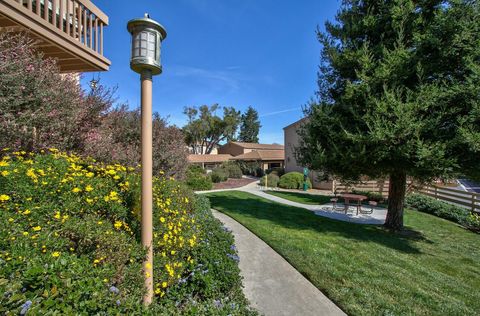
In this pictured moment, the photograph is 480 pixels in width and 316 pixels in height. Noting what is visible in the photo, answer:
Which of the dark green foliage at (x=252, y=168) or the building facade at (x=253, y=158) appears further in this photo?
the building facade at (x=253, y=158)

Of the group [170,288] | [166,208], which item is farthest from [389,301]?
[166,208]

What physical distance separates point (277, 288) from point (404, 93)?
19.8ft

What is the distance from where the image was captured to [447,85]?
579cm

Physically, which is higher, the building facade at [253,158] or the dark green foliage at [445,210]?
the building facade at [253,158]

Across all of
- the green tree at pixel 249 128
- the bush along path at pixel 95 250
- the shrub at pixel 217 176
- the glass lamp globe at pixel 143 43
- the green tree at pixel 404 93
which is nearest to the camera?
the bush along path at pixel 95 250

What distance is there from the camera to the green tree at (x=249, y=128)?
211 feet

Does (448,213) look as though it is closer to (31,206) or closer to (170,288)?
(170,288)

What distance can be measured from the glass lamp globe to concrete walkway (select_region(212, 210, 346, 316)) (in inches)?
128

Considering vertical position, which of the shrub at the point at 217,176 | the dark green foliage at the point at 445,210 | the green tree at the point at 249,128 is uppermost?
the green tree at the point at 249,128

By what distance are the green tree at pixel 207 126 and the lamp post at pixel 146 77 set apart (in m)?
38.3

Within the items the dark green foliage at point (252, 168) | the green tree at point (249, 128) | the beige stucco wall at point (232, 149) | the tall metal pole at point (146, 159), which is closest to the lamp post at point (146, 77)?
the tall metal pole at point (146, 159)

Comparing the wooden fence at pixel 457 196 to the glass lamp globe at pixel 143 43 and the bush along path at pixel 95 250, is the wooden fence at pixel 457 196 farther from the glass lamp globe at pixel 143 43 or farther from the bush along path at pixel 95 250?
the glass lamp globe at pixel 143 43

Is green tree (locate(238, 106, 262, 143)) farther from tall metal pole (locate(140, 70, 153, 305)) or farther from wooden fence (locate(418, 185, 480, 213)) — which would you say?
tall metal pole (locate(140, 70, 153, 305))

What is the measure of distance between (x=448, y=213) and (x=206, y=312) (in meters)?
12.4
